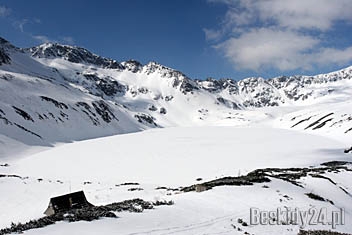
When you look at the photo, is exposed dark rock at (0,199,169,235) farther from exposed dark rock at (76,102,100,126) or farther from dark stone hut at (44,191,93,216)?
exposed dark rock at (76,102,100,126)

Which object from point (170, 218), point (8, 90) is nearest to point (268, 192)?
point (170, 218)

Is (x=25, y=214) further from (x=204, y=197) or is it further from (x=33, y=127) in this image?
(x=33, y=127)

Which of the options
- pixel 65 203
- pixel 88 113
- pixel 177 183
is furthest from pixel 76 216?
pixel 88 113

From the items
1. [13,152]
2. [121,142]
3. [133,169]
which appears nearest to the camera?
[133,169]

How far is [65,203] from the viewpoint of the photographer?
21.2 metres

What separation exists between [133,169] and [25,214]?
84.6ft

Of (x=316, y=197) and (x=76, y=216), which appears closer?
(x=76, y=216)

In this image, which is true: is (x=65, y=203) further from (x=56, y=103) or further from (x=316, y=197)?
(x=56, y=103)

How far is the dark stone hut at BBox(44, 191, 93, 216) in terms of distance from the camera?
811 inches

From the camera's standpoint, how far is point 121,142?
76812 millimetres

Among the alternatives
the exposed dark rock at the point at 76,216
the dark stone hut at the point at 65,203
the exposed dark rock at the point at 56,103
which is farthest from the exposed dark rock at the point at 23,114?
the exposed dark rock at the point at 76,216

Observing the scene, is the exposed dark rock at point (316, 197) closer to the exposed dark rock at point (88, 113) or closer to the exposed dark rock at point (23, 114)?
the exposed dark rock at point (23, 114)

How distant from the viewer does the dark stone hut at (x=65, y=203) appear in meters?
20.6

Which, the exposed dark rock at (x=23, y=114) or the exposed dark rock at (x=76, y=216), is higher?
the exposed dark rock at (x=23, y=114)
